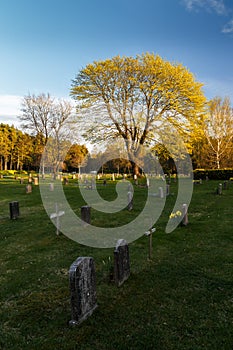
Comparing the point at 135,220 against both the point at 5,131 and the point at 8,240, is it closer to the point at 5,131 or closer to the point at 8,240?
the point at 8,240

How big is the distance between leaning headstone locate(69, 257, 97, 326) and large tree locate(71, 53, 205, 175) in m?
27.4

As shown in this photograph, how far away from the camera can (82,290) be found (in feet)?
13.0

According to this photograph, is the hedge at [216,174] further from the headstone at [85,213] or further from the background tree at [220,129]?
the headstone at [85,213]

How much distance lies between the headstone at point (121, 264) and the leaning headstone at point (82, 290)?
0.80 m

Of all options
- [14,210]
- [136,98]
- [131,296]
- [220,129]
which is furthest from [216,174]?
[131,296]

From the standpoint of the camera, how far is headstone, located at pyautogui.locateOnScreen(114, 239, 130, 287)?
501cm

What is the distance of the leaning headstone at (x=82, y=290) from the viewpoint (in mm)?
3857

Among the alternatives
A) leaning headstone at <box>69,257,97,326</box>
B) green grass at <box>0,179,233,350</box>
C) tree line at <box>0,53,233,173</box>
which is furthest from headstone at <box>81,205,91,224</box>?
tree line at <box>0,53,233,173</box>

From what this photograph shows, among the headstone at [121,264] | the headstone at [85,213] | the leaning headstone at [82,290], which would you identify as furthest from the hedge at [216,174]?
the leaning headstone at [82,290]

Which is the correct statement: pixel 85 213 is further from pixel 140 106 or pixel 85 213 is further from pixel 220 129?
pixel 220 129

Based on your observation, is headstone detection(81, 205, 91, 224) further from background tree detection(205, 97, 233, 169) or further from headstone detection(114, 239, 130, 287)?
background tree detection(205, 97, 233, 169)

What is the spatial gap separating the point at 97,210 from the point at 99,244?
5668 mm

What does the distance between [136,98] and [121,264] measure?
2816 centimetres

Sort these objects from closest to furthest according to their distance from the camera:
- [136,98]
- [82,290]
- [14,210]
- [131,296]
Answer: [82,290] → [131,296] → [14,210] → [136,98]
